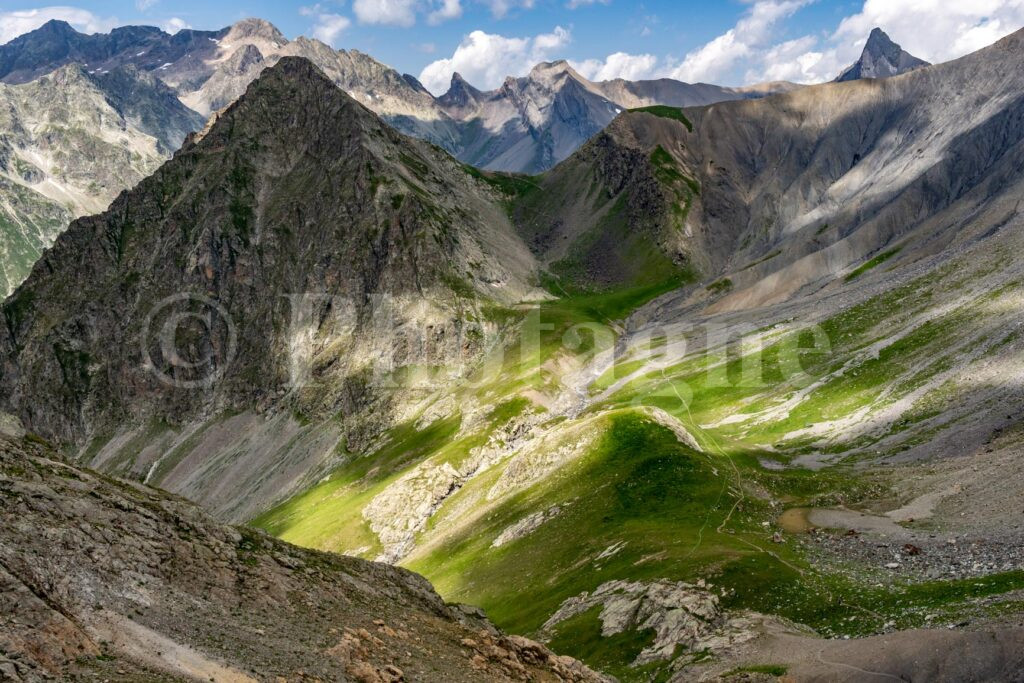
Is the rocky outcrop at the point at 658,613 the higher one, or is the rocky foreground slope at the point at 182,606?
the rocky foreground slope at the point at 182,606

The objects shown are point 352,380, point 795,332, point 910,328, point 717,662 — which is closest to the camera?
point 717,662

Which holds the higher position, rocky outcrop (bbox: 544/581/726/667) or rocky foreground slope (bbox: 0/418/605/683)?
rocky foreground slope (bbox: 0/418/605/683)

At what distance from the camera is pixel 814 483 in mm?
67750

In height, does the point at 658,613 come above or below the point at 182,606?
below

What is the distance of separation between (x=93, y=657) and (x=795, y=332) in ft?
477

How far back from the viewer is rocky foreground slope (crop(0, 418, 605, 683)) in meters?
25.0

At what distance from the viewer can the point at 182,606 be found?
98.4 ft

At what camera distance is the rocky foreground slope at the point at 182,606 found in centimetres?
2498

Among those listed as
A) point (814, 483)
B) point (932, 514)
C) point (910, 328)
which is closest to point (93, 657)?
point (932, 514)

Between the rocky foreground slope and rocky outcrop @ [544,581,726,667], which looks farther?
rocky outcrop @ [544,581,726,667]

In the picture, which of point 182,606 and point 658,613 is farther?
point 658,613

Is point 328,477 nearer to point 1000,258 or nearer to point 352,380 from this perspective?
point 352,380

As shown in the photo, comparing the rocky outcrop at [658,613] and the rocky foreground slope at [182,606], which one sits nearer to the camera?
the rocky foreground slope at [182,606]

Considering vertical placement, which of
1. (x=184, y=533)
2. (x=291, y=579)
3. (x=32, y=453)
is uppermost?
(x=32, y=453)
